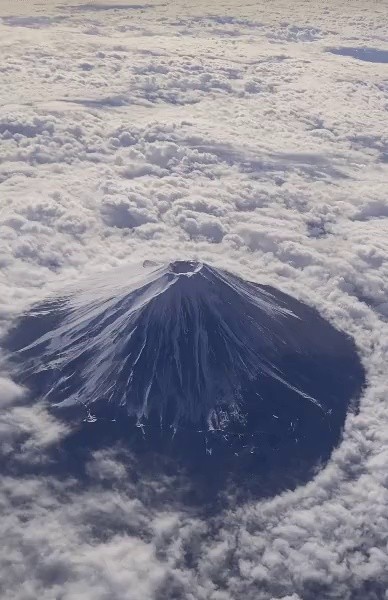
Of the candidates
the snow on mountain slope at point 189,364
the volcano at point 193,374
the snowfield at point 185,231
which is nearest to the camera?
the snowfield at point 185,231

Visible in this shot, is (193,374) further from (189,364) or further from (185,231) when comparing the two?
(185,231)

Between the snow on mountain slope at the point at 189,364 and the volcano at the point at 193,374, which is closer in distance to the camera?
the volcano at the point at 193,374

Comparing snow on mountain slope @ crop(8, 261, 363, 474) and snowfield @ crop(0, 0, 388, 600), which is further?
snow on mountain slope @ crop(8, 261, 363, 474)

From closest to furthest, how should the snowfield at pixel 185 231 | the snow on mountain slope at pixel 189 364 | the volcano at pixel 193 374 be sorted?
the snowfield at pixel 185 231 < the volcano at pixel 193 374 < the snow on mountain slope at pixel 189 364

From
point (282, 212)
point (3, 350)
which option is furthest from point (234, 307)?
point (282, 212)

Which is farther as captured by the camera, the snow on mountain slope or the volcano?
the snow on mountain slope

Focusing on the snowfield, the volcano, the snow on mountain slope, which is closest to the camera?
the snowfield

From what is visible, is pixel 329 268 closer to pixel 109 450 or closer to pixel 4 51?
pixel 109 450

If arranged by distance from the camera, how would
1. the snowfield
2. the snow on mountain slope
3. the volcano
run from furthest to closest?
1. the snow on mountain slope
2. the volcano
3. the snowfield

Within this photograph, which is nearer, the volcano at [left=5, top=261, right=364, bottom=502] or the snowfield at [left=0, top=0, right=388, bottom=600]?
the snowfield at [left=0, top=0, right=388, bottom=600]
